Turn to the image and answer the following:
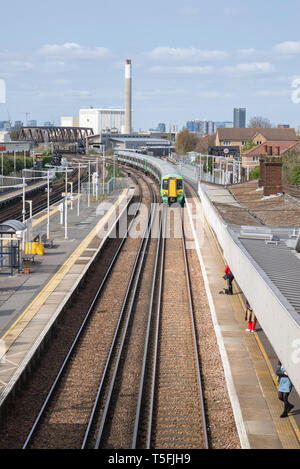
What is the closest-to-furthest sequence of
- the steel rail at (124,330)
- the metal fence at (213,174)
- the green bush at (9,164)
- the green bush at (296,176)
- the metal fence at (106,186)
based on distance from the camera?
the steel rail at (124,330) → the green bush at (296,176) → the metal fence at (106,186) → the green bush at (9,164) → the metal fence at (213,174)

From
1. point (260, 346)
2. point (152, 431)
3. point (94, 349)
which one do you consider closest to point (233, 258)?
point (260, 346)

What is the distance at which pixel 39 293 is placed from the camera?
23.3 metres

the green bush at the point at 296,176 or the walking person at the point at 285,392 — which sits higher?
the green bush at the point at 296,176

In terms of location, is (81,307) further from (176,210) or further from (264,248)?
(176,210)

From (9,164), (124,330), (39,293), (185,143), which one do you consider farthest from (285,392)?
(185,143)

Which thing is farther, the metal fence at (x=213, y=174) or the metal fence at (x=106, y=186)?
the metal fence at (x=213, y=174)

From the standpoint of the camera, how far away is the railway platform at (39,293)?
16.2 m

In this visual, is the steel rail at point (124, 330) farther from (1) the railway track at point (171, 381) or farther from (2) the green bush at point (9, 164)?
(2) the green bush at point (9, 164)

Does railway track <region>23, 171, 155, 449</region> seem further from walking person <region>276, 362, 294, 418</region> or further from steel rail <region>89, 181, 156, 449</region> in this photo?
walking person <region>276, 362, 294, 418</region>

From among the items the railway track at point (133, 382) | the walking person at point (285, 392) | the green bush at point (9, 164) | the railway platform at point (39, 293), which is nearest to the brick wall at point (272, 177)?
the railway track at point (133, 382)

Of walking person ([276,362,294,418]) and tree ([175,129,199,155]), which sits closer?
walking person ([276,362,294,418])

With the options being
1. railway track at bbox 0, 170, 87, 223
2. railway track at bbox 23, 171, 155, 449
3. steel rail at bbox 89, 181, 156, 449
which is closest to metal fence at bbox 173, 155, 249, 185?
railway track at bbox 0, 170, 87, 223

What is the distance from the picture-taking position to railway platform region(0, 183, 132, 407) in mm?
16156
